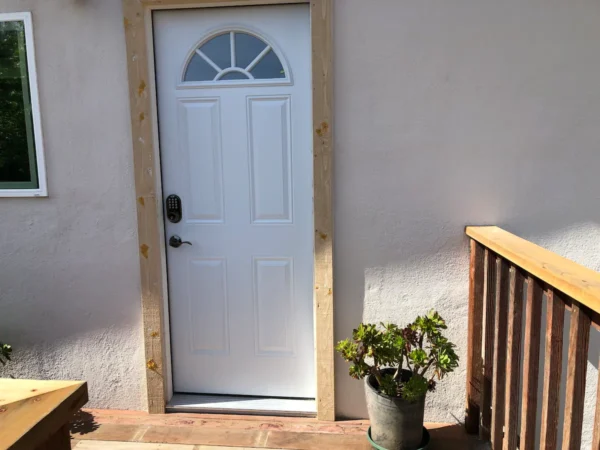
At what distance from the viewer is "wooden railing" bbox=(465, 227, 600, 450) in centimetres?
127

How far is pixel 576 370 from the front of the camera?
4.18 ft

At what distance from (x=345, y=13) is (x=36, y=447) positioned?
1955mm

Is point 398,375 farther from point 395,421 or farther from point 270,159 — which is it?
point 270,159

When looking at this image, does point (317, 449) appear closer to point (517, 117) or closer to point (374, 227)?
point (374, 227)

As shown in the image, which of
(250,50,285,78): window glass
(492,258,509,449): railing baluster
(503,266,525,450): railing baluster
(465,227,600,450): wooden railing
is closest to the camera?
(465,227,600,450): wooden railing

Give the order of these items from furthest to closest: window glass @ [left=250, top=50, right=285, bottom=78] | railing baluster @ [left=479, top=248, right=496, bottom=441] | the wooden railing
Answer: window glass @ [left=250, top=50, right=285, bottom=78] → railing baluster @ [left=479, top=248, right=496, bottom=441] → the wooden railing

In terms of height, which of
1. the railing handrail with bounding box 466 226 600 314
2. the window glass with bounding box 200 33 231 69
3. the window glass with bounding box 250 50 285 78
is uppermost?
the window glass with bounding box 200 33 231 69

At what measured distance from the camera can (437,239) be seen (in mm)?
2236

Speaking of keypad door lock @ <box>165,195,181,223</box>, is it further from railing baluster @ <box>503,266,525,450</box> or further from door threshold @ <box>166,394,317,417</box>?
railing baluster @ <box>503,266,525,450</box>

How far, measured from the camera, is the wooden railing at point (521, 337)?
1271 mm

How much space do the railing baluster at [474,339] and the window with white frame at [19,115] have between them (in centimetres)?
207

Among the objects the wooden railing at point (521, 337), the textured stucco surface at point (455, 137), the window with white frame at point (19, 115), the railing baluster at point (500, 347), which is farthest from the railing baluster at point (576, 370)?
the window with white frame at point (19, 115)

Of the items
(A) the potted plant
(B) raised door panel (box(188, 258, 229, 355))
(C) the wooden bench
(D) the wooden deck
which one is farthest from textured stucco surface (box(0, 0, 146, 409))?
(C) the wooden bench

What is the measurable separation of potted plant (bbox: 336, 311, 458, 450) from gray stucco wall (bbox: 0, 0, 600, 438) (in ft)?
1.04
